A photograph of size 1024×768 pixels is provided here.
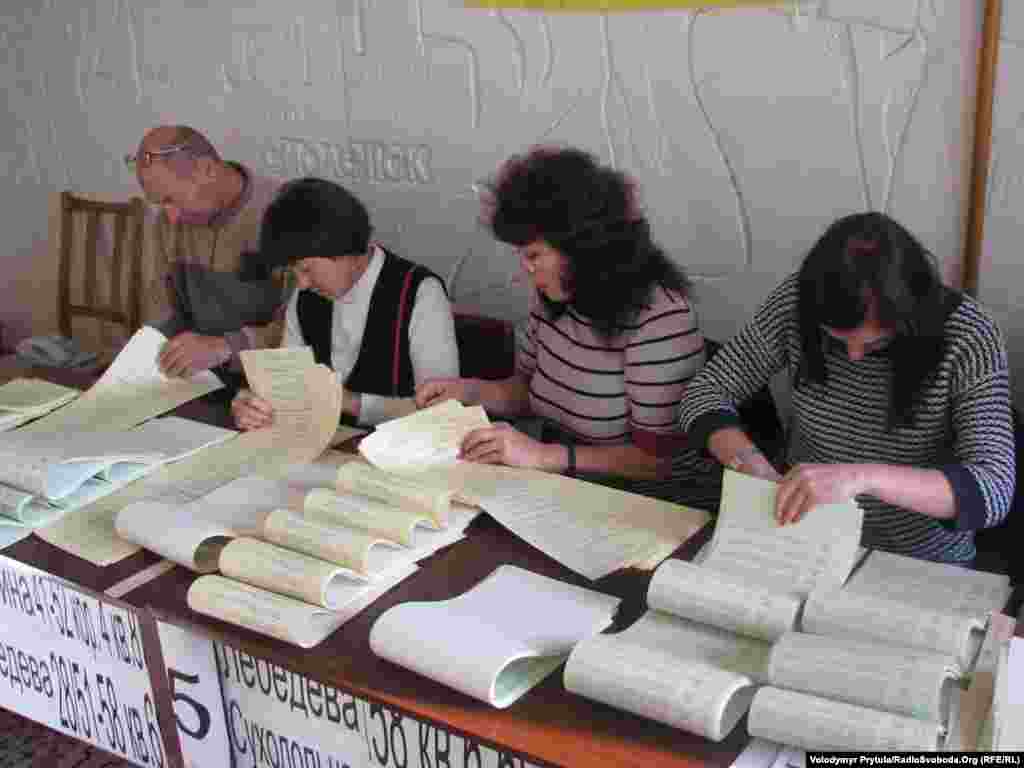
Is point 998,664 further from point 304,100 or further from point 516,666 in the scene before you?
point 304,100

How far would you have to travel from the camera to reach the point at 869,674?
1.14 m

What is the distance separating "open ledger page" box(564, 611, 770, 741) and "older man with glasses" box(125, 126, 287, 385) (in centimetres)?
153

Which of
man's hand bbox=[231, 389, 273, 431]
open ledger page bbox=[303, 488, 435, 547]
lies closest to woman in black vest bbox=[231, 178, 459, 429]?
man's hand bbox=[231, 389, 273, 431]

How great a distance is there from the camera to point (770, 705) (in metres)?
1.13

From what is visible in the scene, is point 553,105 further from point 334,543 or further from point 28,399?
point 334,543

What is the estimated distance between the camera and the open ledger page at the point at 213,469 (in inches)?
66.7

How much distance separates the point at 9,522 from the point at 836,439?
52.5 inches

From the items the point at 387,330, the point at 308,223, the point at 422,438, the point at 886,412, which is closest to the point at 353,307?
the point at 387,330

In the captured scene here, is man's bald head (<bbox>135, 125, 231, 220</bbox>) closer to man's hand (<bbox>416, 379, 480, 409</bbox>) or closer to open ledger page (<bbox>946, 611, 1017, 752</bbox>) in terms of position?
man's hand (<bbox>416, 379, 480, 409</bbox>)

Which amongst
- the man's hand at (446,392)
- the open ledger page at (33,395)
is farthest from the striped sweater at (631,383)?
the open ledger page at (33,395)

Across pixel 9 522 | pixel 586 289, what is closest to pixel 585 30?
pixel 586 289

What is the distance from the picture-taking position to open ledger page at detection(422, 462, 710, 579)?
A: 154 centimetres

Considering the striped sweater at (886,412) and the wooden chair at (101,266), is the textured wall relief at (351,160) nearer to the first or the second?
the wooden chair at (101,266)

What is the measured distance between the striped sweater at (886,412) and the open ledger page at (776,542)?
9.0 inches
